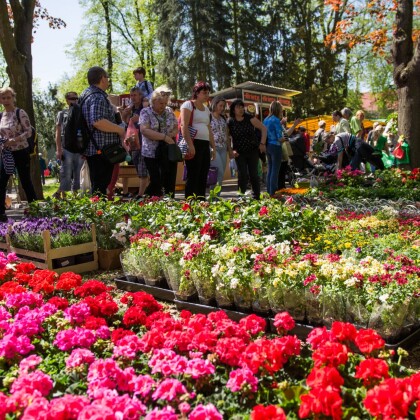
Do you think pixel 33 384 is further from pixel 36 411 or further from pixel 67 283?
pixel 67 283

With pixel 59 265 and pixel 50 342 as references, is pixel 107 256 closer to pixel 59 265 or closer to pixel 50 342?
pixel 59 265

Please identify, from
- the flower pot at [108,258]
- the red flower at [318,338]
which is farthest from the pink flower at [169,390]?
the flower pot at [108,258]

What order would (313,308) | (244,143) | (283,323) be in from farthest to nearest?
1. (244,143)
2. (313,308)
3. (283,323)

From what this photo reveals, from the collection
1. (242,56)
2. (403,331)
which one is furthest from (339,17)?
(403,331)

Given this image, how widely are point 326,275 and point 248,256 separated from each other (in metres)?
0.82

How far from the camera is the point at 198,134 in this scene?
734cm

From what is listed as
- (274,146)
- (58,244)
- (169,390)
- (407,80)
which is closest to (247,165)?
(274,146)

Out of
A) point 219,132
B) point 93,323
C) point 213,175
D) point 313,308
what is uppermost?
point 219,132

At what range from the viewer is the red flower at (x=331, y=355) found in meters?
2.30

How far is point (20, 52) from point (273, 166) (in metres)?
6.29

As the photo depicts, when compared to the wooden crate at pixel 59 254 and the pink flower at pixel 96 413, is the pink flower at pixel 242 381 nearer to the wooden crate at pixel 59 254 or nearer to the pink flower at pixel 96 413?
the pink flower at pixel 96 413

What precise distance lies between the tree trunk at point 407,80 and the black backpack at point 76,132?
7006 mm

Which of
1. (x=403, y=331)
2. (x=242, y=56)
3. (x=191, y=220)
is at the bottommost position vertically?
(x=403, y=331)

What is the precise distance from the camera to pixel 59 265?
17.8 feet
